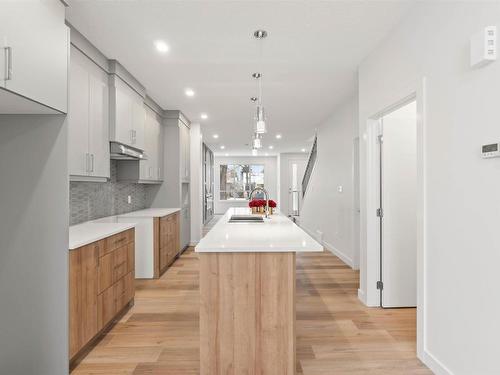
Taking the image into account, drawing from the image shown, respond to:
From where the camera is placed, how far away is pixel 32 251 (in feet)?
7.07

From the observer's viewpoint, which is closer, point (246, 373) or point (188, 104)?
point (246, 373)

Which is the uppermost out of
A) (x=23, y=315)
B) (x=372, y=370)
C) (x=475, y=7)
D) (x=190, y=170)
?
(x=475, y=7)

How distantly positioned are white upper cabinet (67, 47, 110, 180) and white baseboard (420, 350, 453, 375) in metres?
3.10

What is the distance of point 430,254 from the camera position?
227 centimetres

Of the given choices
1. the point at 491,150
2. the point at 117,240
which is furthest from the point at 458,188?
the point at 117,240

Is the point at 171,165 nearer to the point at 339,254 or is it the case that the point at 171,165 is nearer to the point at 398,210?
the point at 339,254

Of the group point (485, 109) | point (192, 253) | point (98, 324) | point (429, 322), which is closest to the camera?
point (485, 109)

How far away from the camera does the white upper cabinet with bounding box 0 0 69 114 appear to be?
1.74m

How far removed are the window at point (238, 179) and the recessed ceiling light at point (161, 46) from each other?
10674mm

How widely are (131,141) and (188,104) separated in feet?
5.31

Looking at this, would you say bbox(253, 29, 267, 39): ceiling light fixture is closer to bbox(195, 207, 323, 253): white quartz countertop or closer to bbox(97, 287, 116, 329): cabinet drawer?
bbox(195, 207, 323, 253): white quartz countertop

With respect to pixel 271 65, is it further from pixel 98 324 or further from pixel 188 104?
pixel 98 324

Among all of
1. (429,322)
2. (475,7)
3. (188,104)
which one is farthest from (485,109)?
(188,104)

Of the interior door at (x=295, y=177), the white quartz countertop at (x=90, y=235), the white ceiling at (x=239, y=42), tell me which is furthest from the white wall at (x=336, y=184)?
the interior door at (x=295, y=177)
